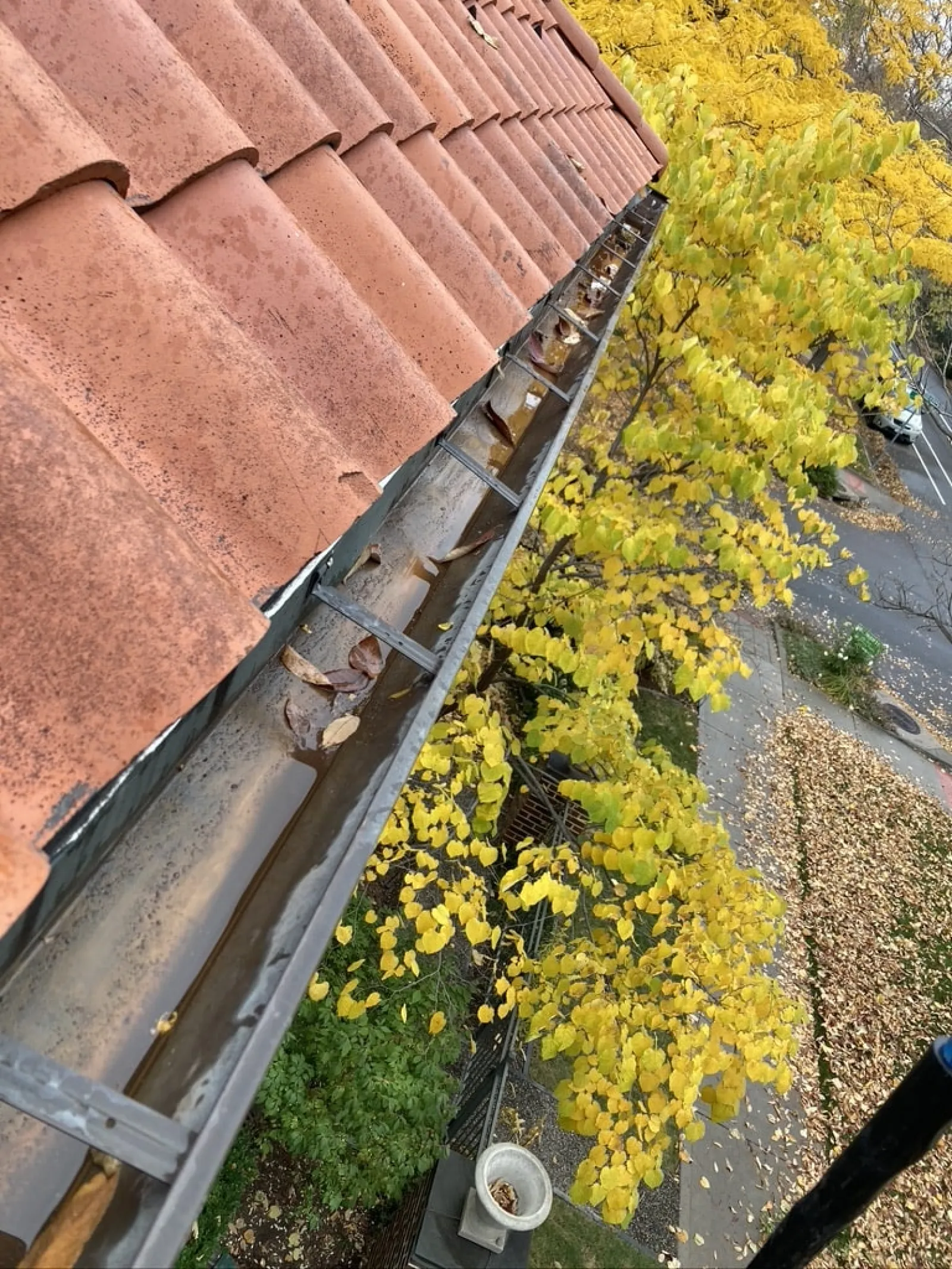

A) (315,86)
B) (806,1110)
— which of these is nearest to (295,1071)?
(315,86)

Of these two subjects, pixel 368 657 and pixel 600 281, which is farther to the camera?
pixel 600 281

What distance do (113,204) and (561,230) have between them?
2113 mm

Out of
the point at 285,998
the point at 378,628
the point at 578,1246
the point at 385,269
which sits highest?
the point at 385,269

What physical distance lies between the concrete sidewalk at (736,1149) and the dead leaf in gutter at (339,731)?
745 centimetres

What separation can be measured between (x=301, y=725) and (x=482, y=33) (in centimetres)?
293

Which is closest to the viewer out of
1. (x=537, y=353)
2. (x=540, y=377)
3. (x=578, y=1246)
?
(x=540, y=377)

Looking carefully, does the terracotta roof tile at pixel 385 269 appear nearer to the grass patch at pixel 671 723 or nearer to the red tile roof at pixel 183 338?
the red tile roof at pixel 183 338

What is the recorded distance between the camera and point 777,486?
21125 mm

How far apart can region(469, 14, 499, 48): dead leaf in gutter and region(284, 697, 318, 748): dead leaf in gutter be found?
2.85 meters

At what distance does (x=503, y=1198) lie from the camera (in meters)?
5.76

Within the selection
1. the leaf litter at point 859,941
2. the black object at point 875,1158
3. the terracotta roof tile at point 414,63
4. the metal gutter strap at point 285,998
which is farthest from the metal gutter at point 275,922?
the leaf litter at point 859,941

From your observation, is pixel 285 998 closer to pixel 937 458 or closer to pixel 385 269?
pixel 385 269

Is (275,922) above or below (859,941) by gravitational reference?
above

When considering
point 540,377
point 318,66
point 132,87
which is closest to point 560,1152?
point 540,377
